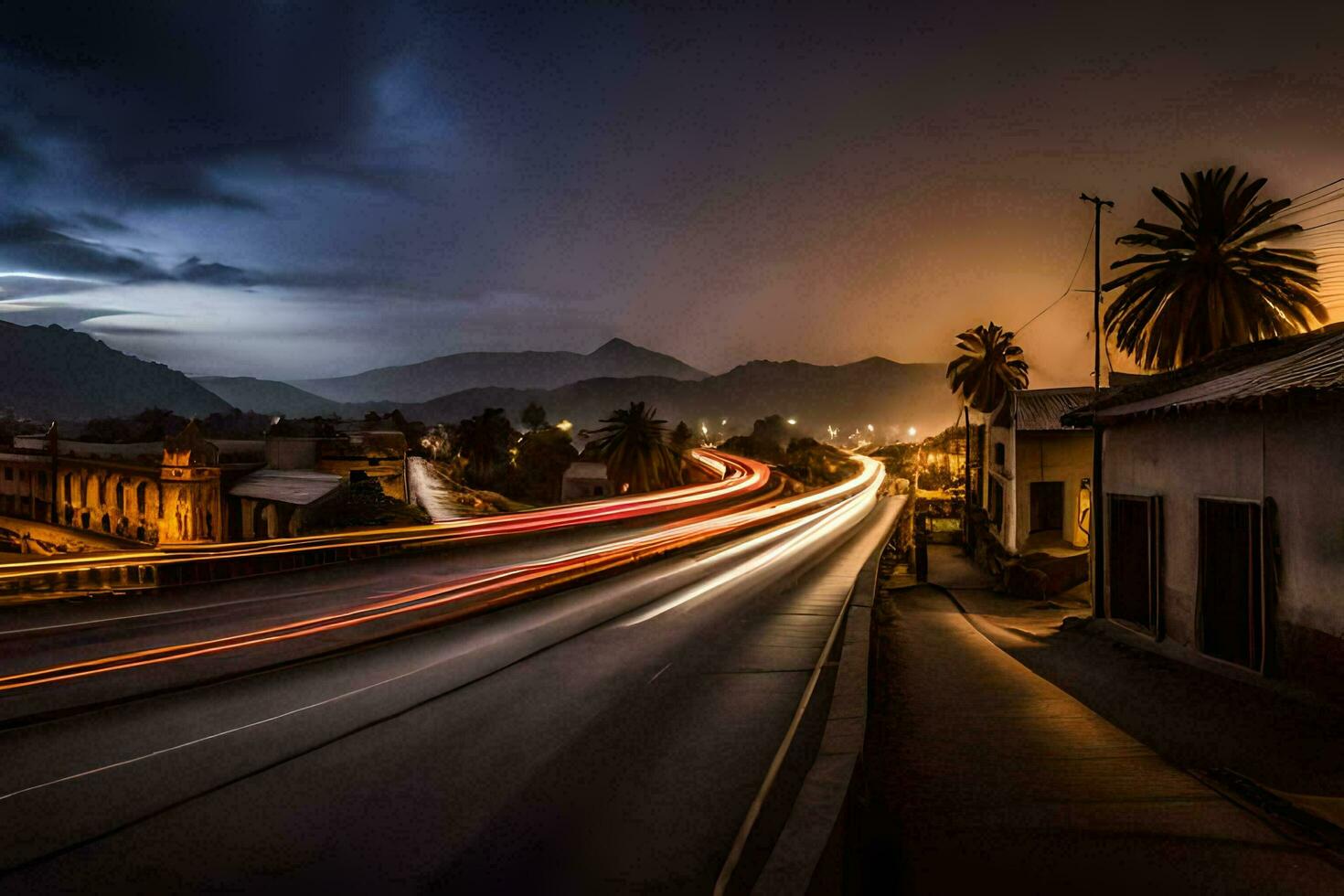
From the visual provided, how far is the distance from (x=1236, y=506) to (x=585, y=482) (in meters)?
63.7

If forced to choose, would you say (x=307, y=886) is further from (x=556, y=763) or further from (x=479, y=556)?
(x=479, y=556)

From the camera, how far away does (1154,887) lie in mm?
4383

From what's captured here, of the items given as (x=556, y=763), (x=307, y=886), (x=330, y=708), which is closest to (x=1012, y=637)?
(x=556, y=763)

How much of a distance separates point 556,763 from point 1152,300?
28544 mm

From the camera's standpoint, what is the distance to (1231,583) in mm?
10547

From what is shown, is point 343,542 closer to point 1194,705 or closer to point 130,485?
point 1194,705

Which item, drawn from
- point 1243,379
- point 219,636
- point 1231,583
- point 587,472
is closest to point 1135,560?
point 1231,583

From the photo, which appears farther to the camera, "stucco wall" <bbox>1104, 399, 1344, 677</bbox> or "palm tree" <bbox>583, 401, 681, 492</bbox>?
"palm tree" <bbox>583, 401, 681, 492</bbox>

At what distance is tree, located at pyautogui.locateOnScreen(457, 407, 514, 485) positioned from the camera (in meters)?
92.8

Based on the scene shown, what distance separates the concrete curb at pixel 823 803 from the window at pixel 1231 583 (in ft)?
18.2

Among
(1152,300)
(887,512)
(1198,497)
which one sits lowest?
(887,512)

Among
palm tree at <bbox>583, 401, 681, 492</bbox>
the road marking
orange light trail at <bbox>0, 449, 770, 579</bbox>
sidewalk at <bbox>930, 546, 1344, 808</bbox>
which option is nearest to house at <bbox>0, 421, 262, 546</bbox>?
orange light trail at <bbox>0, 449, 770, 579</bbox>

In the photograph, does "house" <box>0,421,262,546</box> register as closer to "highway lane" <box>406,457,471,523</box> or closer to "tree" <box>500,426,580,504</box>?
"highway lane" <box>406,457,471,523</box>

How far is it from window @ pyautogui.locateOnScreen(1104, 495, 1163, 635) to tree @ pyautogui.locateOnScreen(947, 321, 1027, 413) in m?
45.8
